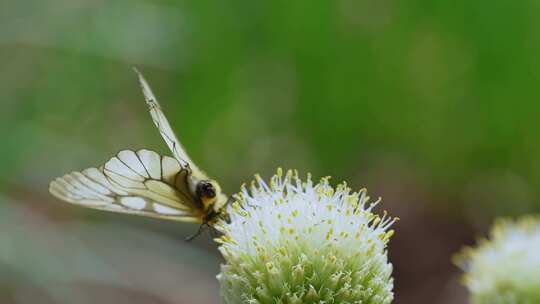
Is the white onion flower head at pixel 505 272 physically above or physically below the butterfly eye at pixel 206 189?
above

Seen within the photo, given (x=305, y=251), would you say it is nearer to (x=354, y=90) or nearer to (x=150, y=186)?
(x=150, y=186)

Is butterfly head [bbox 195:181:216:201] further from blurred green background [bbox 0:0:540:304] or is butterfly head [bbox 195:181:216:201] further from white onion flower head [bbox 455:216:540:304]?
blurred green background [bbox 0:0:540:304]

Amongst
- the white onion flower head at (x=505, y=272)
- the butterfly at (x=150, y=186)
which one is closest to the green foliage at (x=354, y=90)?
the white onion flower head at (x=505, y=272)

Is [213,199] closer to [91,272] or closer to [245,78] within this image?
[91,272]

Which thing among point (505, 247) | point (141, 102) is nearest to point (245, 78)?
point (141, 102)

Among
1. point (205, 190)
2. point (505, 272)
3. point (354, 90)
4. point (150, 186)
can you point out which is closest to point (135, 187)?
point (150, 186)

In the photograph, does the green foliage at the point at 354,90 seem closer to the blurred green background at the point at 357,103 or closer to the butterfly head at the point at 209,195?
the blurred green background at the point at 357,103
